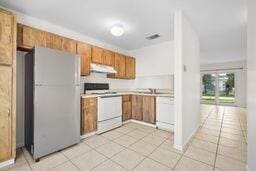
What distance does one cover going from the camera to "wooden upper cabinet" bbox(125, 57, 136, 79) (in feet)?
14.5

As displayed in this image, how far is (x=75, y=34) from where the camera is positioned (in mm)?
3293

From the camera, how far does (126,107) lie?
153 inches

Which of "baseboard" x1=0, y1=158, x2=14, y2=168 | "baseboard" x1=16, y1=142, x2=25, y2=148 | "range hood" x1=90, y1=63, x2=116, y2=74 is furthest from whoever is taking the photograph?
"range hood" x1=90, y1=63, x2=116, y2=74

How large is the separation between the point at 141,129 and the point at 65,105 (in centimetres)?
200

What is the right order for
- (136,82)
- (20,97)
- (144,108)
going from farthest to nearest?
(136,82), (144,108), (20,97)

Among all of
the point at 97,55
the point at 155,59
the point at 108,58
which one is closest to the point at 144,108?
the point at 155,59

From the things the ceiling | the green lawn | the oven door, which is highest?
the ceiling

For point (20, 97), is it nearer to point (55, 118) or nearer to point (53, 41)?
point (55, 118)

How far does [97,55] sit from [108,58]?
15.6 inches

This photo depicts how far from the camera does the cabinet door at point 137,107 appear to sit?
384cm

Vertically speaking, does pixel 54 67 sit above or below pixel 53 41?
below

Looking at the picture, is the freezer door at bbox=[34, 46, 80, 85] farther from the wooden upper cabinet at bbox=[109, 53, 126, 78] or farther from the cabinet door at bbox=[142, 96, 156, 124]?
the cabinet door at bbox=[142, 96, 156, 124]

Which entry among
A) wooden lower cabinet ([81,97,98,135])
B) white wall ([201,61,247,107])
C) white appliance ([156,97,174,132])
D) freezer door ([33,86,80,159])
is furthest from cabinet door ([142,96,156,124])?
white wall ([201,61,247,107])

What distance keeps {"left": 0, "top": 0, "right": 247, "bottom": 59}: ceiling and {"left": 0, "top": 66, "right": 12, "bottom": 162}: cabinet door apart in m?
1.29
